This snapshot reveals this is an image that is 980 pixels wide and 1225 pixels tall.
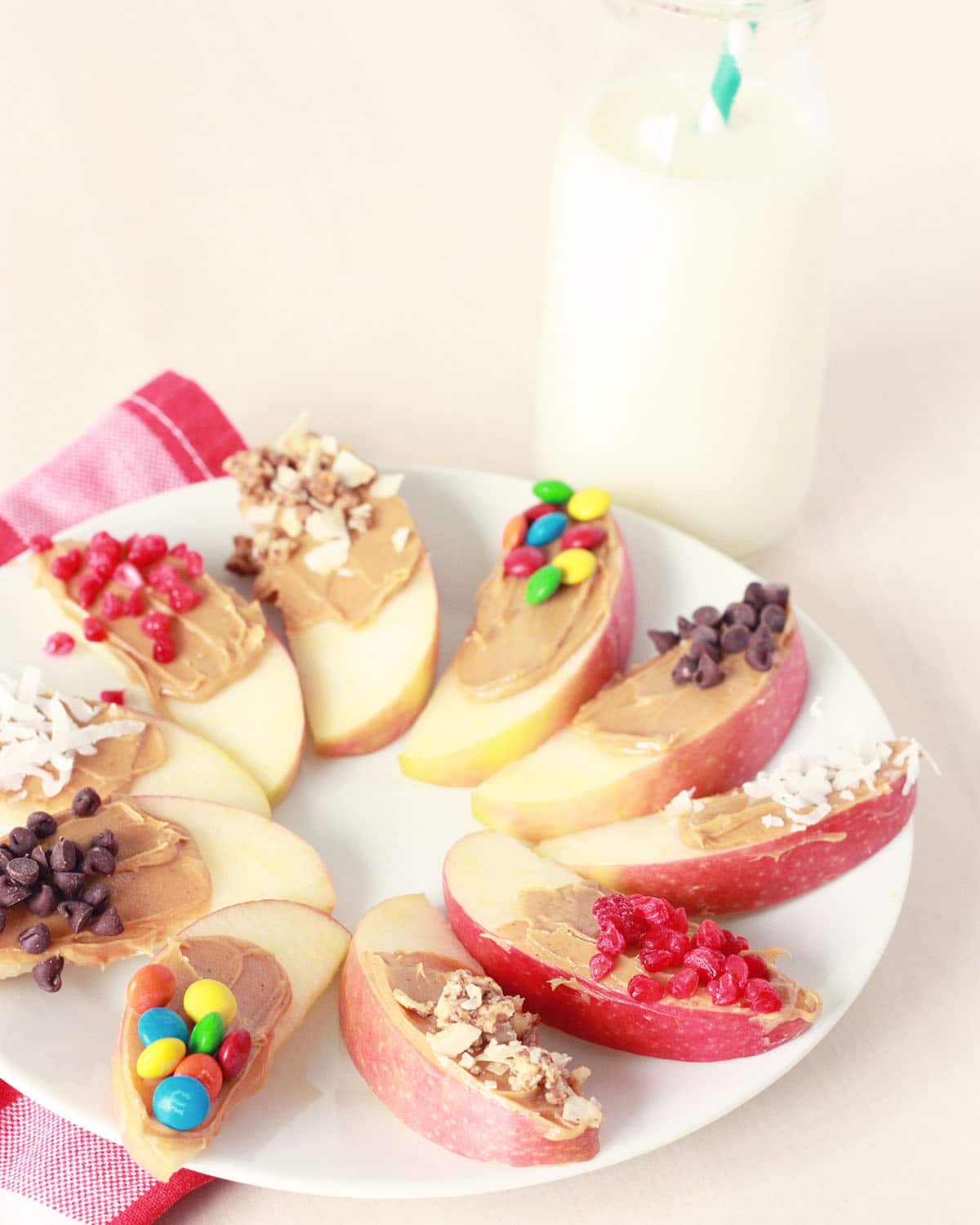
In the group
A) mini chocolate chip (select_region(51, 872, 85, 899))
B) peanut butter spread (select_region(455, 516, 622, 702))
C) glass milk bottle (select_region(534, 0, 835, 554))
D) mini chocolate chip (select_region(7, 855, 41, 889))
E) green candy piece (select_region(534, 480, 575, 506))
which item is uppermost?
glass milk bottle (select_region(534, 0, 835, 554))

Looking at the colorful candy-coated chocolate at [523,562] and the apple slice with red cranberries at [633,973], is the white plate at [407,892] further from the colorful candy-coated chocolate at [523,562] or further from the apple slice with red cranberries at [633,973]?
the colorful candy-coated chocolate at [523,562]

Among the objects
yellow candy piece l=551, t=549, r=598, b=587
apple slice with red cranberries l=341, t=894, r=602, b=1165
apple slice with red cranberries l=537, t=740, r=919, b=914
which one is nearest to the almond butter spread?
apple slice with red cranberries l=341, t=894, r=602, b=1165

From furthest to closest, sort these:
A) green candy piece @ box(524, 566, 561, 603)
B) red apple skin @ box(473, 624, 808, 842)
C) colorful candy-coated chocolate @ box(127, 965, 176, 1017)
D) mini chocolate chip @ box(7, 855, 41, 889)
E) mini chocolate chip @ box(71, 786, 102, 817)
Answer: green candy piece @ box(524, 566, 561, 603) → red apple skin @ box(473, 624, 808, 842) → mini chocolate chip @ box(71, 786, 102, 817) → mini chocolate chip @ box(7, 855, 41, 889) → colorful candy-coated chocolate @ box(127, 965, 176, 1017)

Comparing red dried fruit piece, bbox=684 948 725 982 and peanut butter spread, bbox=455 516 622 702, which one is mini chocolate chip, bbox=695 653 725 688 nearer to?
peanut butter spread, bbox=455 516 622 702

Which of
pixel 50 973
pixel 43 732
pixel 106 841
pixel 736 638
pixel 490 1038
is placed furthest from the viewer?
pixel 736 638

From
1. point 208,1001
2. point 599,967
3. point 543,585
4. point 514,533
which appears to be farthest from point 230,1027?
point 514,533

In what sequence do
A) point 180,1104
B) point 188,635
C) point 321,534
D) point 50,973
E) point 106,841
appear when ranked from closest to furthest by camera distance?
point 180,1104
point 50,973
point 106,841
point 188,635
point 321,534

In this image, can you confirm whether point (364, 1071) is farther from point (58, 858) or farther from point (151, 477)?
point (151, 477)

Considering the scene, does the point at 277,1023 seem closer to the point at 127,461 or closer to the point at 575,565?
the point at 575,565
